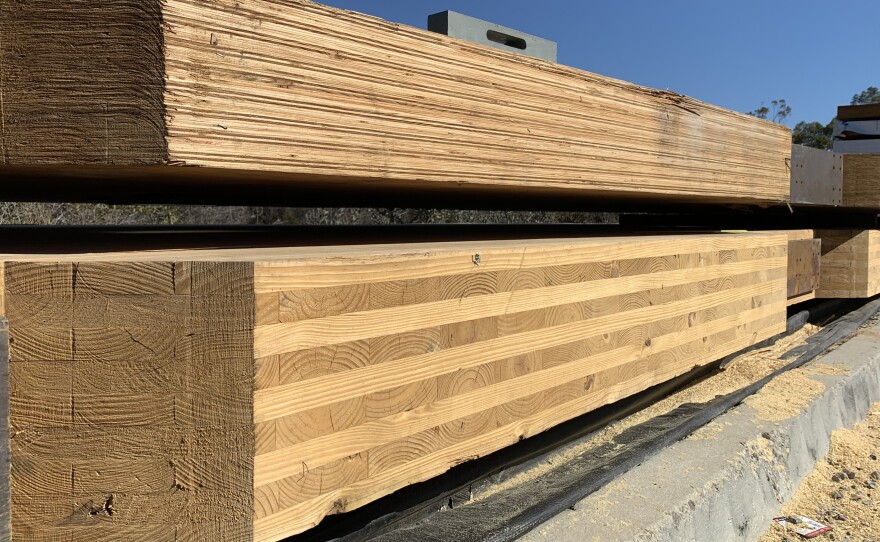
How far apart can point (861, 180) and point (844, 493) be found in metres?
2.13

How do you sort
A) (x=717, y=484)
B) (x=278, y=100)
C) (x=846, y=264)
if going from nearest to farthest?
(x=278, y=100) → (x=717, y=484) → (x=846, y=264)

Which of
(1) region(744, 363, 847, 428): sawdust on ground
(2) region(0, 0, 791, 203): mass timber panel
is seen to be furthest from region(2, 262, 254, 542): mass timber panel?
(1) region(744, 363, 847, 428): sawdust on ground

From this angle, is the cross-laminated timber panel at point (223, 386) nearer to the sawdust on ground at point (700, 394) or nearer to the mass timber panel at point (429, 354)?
the mass timber panel at point (429, 354)

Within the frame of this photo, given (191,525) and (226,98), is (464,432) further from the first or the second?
(226,98)

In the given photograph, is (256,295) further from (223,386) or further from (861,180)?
(861,180)

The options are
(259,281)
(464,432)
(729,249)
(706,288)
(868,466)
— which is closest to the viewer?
(259,281)

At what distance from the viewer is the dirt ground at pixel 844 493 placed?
2.35 metres

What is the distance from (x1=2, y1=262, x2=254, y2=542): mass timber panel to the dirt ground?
1.89 m

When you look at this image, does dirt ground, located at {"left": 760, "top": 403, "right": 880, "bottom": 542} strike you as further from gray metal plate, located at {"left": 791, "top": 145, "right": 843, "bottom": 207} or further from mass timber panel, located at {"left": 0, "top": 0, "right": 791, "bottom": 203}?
mass timber panel, located at {"left": 0, "top": 0, "right": 791, "bottom": 203}

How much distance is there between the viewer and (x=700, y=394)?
298cm

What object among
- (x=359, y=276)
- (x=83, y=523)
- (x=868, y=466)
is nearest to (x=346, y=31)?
(x=359, y=276)

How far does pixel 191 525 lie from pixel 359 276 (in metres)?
0.49

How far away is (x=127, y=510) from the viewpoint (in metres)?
1.15

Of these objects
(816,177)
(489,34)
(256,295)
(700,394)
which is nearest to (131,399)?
(256,295)
